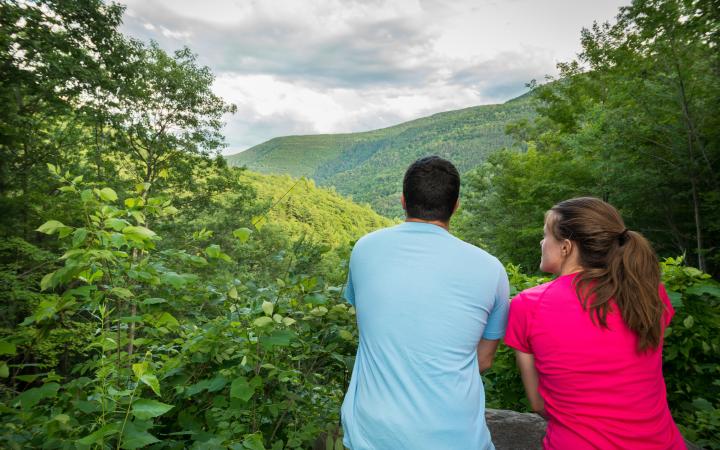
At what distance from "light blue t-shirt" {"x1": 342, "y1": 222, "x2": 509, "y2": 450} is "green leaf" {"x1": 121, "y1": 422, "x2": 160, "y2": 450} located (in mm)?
679

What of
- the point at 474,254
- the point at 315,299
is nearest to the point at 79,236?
the point at 315,299

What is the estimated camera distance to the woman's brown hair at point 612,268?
158 cm

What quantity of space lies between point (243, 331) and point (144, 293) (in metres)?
0.54

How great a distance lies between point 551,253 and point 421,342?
781 millimetres

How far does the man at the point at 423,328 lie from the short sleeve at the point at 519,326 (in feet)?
0.42

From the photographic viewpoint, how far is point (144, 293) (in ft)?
6.68

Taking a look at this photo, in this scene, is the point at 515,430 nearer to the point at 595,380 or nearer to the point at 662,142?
the point at 595,380

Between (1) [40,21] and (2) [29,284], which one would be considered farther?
(1) [40,21]

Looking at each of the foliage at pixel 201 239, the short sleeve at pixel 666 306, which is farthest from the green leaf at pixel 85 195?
the short sleeve at pixel 666 306

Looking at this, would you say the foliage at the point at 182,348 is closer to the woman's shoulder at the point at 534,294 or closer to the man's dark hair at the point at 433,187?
the man's dark hair at the point at 433,187

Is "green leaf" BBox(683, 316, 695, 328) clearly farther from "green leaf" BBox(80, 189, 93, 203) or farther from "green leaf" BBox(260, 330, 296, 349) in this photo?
"green leaf" BBox(80, 189, 93, 203)

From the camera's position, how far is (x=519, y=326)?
1758mm

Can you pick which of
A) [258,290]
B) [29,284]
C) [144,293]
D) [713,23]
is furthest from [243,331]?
[713,23]

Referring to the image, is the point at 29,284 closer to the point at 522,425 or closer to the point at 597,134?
the point at 522,425
